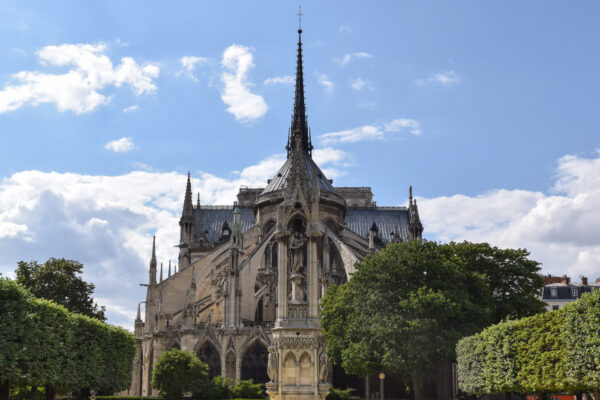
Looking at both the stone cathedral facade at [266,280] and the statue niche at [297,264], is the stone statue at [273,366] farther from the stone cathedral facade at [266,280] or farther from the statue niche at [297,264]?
the statue niche at [297,264]

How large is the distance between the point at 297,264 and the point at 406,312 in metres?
18.5

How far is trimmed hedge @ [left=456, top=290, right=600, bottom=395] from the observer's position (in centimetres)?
2362

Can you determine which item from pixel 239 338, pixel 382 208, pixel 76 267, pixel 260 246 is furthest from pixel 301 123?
pixel 76 267

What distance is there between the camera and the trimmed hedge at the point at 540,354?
930 inches

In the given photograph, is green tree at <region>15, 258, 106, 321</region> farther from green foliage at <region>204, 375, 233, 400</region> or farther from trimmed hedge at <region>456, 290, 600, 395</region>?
trimmed hedge at <region>456, 290, 600, 395</region>

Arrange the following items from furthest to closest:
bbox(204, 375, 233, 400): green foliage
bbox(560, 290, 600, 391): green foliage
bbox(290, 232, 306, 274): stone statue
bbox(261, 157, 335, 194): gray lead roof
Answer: bbox(261, 157, 335, 194): gray lead roof
bbox(204, 375, 233, 400): green foliage
bbox(560, 290, 600, 391): green foliage
bbox(290, 232, 306, 274): stone statue

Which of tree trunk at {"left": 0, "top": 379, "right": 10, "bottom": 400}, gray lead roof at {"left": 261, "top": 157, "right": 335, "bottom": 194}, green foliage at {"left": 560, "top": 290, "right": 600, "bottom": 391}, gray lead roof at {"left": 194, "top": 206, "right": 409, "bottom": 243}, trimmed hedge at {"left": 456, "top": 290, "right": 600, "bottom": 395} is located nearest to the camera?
green foliage at {"left": 560, "top": 290, "right": 600, "bottom": 391}

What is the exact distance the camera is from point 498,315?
150 ft

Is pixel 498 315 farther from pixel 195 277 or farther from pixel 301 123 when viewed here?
pixel 301 123

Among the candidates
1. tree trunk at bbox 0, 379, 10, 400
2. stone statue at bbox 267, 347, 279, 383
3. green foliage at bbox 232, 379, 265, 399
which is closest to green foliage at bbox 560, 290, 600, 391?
stone statue at bbox 267, 347, 279, 383

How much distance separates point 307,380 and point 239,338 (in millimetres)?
38676

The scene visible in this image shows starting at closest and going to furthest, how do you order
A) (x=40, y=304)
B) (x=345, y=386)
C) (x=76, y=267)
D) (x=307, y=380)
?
(x=307, y=380)
(x=40, y=304)
(x=76, y=267)
(x=345, y=386)

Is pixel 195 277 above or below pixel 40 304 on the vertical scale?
above

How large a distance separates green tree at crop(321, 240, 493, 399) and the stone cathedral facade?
6.24 metres
